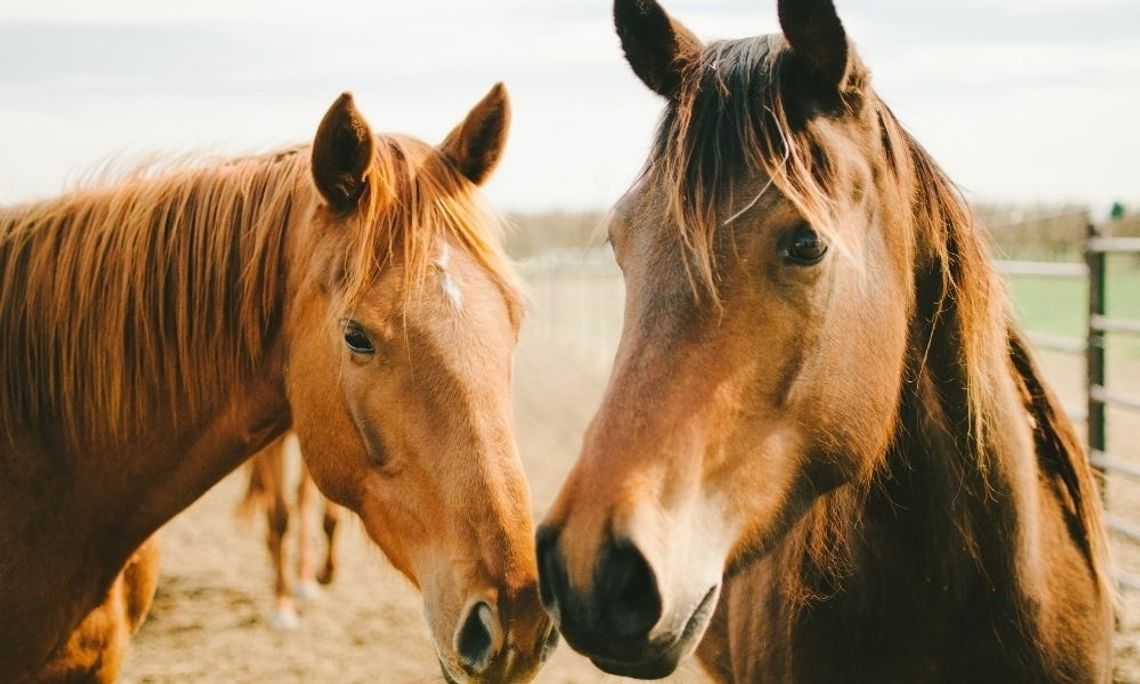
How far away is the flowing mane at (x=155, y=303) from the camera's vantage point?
271 centimetres

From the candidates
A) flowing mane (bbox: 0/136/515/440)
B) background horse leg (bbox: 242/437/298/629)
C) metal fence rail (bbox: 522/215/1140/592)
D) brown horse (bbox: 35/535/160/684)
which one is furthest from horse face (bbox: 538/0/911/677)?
background horse leg (bbox: 242/437/298/629)

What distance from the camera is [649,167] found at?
2.05 metres

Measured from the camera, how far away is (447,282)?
2422 millimetres

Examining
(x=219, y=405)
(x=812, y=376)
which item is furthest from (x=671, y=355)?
(x=219, y=405)

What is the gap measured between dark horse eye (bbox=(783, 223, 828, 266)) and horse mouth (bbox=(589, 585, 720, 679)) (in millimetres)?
671

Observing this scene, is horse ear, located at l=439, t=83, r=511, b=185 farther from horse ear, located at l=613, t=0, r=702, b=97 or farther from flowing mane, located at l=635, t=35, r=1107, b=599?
flowing mane, located at l=635, t=35, r=1107, b=599

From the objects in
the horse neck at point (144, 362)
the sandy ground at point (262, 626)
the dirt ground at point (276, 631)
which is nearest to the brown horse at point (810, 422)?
the horse neck at point (144, 362)

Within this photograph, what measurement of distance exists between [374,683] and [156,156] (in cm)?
311

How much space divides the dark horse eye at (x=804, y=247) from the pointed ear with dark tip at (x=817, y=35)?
1.29 feet

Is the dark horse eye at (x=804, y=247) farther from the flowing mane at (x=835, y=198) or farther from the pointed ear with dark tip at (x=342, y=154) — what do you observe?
the pointed ear with dark tip at (x=342, y=154)

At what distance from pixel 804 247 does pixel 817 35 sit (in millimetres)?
475

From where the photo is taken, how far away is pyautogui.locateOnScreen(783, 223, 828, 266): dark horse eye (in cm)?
178

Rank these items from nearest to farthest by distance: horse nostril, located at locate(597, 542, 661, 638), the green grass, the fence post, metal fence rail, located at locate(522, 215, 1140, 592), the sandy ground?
horse nostril, located at locate(597, 542, 661, 638) → metal fence rail, located at locate(522, 215, 1140, 592) → the sandy ground → the fence post → the green grass

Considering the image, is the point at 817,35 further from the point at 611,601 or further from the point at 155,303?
the point at 155,303
